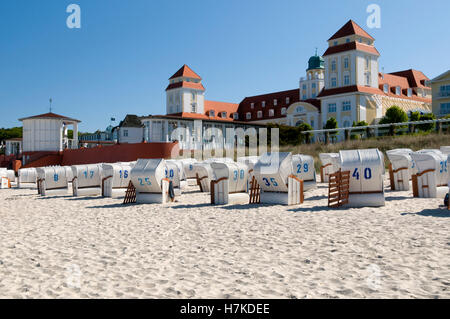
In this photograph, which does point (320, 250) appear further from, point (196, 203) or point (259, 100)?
point (259, 100)

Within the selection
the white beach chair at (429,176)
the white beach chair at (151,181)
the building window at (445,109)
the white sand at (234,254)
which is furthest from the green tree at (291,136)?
the white sand at (234,254)

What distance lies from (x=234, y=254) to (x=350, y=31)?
168ft

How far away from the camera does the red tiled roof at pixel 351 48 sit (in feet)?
168

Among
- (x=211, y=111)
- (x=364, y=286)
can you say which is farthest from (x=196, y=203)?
(x=211, y=111)

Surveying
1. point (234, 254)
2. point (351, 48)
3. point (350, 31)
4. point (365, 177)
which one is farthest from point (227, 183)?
point (350, 31)

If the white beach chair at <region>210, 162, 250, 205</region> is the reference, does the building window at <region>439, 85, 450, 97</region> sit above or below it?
above

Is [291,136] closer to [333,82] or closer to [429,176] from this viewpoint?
[333,82]

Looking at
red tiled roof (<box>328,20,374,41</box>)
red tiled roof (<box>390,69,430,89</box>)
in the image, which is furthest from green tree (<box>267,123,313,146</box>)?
red tiled roof (<box>390,69,430,89</box>)

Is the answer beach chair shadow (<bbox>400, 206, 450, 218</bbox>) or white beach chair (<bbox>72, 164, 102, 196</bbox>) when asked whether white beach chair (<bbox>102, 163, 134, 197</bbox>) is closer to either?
white beach chair (<bbox>72, 164, 102, 196</bbox>)

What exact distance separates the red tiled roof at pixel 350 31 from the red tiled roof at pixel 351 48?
50.6 inches

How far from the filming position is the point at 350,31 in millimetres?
52031

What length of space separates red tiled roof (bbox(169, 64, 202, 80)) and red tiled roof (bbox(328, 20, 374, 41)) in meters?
24.4

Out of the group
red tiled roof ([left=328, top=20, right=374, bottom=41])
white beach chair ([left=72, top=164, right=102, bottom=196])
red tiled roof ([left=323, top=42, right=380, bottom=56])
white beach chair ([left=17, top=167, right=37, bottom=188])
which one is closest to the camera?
white beach chair ([left=72, top=164, right=102, bottom=196])

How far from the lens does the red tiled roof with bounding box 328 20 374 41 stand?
51906mm
